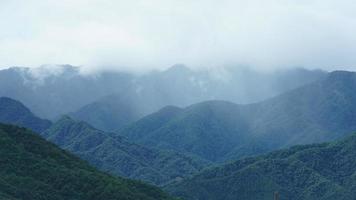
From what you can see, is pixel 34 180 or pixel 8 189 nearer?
pixel 8 189

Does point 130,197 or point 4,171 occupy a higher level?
point 4,171

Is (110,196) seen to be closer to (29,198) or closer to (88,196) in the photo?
(88,196)

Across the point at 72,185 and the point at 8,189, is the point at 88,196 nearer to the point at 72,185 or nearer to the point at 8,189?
the point at 72,185

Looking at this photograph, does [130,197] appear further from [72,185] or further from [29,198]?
[29,198]

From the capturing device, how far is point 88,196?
19788cm

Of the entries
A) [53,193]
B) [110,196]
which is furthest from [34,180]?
[110,196]

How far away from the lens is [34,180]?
646 feet

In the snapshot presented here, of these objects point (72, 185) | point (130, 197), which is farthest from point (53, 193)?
point (130, 197)

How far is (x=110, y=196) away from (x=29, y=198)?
70.6 feet

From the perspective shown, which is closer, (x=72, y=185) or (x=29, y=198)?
(x=29, y=198)

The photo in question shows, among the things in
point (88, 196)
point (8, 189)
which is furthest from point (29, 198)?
point (88, 196)

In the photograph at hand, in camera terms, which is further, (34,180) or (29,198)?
(34,180)

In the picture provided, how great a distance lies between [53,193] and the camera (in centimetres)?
19388

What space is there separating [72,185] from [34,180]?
944cm
